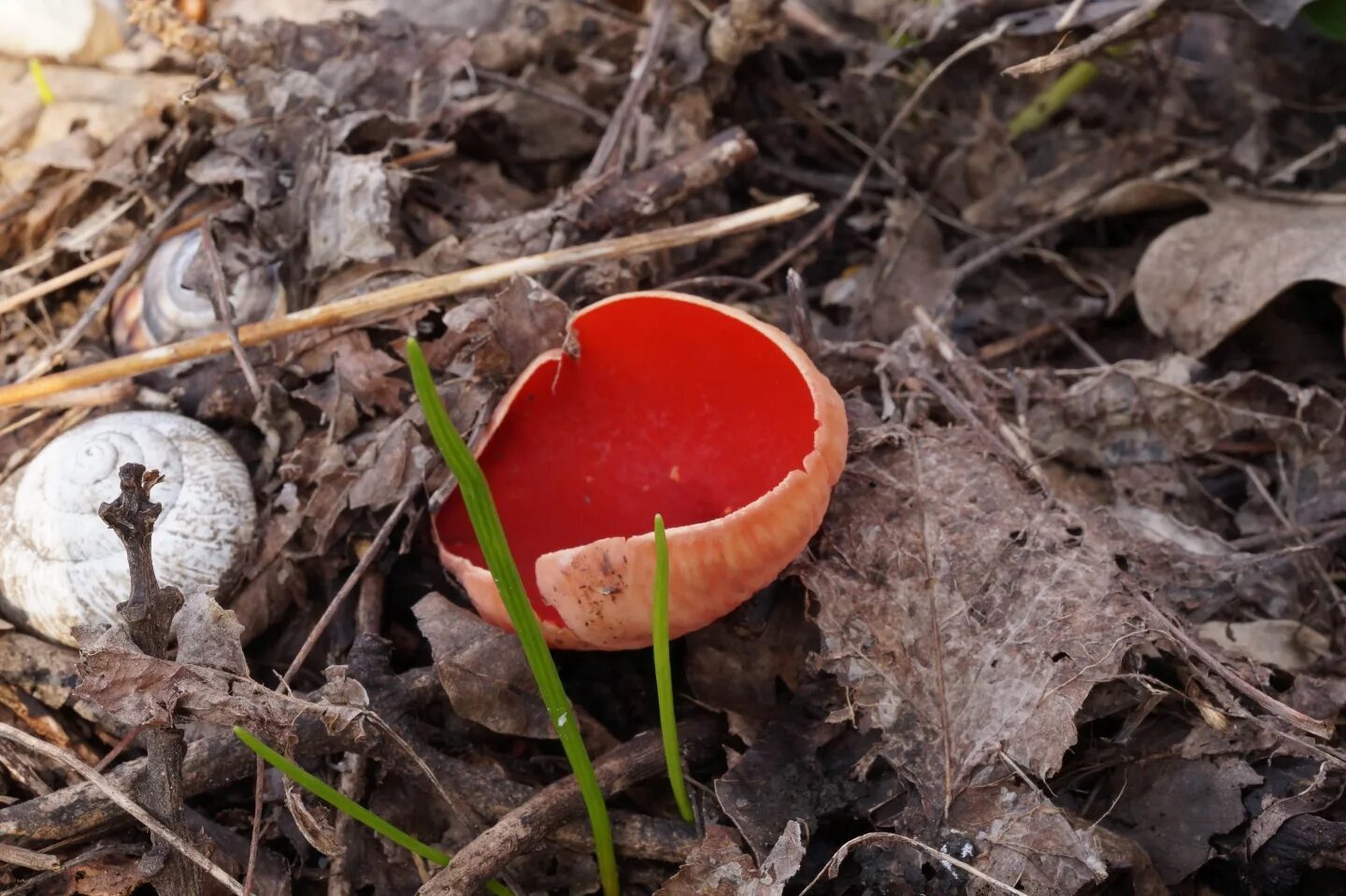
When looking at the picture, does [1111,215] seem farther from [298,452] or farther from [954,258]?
[298,452]

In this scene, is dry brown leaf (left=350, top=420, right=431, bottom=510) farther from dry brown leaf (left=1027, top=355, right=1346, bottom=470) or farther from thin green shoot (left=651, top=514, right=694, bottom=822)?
dry brown leaf (left=1027, top=355, right=1346, bottom=470)

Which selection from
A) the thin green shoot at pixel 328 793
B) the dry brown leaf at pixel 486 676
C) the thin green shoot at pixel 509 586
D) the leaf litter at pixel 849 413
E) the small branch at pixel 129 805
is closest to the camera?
the thin green shoot at pixel 509 586

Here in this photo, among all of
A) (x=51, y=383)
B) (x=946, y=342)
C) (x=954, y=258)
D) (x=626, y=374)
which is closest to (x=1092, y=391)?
(x=946, y=342)

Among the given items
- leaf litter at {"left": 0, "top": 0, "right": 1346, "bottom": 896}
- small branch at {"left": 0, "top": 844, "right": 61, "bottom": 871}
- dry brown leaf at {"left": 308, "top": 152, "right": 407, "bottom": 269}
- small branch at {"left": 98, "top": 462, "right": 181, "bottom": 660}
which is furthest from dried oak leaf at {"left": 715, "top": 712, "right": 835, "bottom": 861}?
dry brown leaf at {"left": 308, "top": 152, "right": 407, "bottom": 269}

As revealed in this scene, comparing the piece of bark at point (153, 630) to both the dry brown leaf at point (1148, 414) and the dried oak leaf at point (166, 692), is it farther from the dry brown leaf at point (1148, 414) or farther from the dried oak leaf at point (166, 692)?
the dry brown leaf at point (1148, 414)

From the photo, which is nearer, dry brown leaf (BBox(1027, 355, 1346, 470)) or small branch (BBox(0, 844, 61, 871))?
small branch (BBox(0, 844, 61, 871))

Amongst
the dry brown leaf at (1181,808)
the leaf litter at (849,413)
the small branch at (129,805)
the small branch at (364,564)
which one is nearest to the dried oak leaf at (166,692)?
the leaf litter at (849,413)
